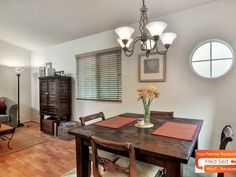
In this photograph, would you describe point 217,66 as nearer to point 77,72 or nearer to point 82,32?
point 82,32

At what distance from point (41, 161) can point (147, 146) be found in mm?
2170

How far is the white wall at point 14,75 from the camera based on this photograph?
15.4 feet

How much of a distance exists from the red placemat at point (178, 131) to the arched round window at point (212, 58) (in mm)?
1094

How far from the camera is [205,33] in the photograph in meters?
2.31

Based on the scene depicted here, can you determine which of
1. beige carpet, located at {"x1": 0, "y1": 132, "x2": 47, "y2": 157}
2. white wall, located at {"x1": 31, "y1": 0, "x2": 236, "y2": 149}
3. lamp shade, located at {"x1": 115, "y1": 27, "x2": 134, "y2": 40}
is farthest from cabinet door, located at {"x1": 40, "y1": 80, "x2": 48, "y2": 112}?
lamp shade, located at {"x1": 115, "y1": 27, "x2": 134, "y2": 40}

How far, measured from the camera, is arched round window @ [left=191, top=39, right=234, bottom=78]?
224 cm

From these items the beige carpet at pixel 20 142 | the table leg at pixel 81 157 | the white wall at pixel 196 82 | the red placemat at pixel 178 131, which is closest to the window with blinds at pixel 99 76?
the white wall at pixel 196 82

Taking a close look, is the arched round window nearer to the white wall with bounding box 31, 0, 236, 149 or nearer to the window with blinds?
the white wall with bounding box 31, 0, 236, 149

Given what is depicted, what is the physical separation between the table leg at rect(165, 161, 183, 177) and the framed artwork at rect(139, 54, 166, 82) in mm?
1801

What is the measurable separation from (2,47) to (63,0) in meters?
3.38

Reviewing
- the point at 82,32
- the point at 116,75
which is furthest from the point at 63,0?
the point at 116,75

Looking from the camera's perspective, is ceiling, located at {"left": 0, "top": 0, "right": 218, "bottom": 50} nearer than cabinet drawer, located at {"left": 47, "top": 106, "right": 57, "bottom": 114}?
Yes

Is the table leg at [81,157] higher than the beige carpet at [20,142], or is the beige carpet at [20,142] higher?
the table leg at [81,157]

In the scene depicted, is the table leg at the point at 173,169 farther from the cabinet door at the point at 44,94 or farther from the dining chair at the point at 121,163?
the cabinet door at the point at 44,94
